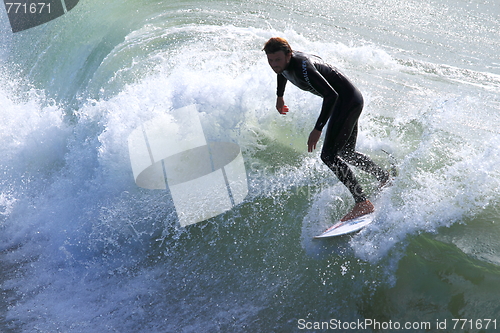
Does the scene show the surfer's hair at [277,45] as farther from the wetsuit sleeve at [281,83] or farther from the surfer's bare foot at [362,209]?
the surfer's bare foot at [362,209]

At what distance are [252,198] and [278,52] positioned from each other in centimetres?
179

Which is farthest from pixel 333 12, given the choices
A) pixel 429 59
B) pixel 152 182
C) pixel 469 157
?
pixel 152 182

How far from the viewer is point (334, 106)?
3.43m

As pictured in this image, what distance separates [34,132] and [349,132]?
456 centimetres

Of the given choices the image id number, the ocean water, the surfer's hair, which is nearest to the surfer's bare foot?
the ocean water

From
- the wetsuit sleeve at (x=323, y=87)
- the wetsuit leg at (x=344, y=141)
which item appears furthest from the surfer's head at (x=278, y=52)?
the wetsuit leg at (x=344, y=141)

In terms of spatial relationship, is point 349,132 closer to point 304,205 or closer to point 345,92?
point 345,92

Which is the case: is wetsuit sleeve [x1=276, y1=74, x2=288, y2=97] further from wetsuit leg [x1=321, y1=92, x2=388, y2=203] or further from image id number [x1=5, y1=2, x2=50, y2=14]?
image id number [x1=5, y1=2, x2=50, y2=14]

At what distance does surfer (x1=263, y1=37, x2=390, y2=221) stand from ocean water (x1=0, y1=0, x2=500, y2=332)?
0.41 metres

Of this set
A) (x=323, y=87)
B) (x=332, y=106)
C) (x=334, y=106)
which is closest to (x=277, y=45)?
(x=323, y=87)

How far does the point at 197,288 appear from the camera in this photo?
3574 mm

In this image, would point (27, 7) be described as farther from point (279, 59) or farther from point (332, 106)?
point (332, 106)

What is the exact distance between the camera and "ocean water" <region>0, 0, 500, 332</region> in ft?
10.9

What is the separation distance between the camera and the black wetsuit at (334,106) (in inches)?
123
